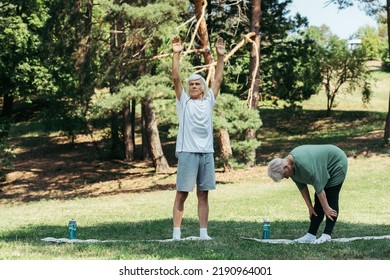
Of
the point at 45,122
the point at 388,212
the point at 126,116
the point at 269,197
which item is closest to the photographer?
the point at 388,212

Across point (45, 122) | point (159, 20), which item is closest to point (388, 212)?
point (159, 20)

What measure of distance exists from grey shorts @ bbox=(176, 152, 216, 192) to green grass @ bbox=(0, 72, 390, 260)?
0.73 m

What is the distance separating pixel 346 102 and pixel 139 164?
16.3 m

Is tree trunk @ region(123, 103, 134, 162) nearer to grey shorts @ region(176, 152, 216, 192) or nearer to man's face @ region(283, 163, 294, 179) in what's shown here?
grey shorts @ region(176, 152, 216, 192)

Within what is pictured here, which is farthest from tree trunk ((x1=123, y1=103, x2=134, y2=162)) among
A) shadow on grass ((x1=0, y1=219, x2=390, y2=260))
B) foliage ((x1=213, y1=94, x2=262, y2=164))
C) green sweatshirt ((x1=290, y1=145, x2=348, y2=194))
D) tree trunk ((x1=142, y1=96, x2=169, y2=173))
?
green sweatshirt ((x1=290, y1=145, x2=348, y2=194))

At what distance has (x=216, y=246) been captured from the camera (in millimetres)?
8008

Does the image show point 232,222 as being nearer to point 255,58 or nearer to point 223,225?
point 223,225

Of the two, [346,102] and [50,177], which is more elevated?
[346,102]

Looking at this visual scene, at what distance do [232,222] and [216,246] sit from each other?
→ 406 centimetres

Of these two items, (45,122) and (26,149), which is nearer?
(45,122)

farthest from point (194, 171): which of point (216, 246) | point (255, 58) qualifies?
point (255, 58)

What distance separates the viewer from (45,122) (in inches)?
1361
